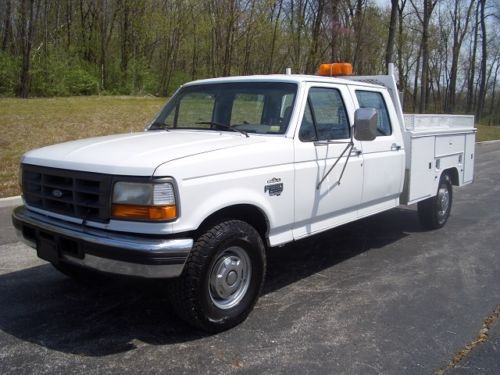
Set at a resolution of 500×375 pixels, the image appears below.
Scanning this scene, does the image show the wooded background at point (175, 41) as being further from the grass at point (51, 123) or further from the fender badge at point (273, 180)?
the fender badge at point (273, 180)

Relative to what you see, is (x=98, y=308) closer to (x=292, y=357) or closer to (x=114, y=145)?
(x=114, y=145)

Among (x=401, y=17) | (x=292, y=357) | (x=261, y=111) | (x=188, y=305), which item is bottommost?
(x=292, y=357)

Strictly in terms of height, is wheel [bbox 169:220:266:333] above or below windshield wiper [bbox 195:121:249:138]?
below

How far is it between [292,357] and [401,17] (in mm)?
34649

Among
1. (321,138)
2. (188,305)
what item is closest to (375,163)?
(321,138)

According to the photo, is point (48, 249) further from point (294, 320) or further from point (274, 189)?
point (294, 320)

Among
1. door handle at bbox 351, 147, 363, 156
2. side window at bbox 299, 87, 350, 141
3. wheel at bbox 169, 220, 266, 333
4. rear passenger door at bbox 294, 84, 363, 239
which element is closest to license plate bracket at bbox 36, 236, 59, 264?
A: wheel at bbox 169, 220, 266, 333

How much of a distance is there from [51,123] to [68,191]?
10.8 m

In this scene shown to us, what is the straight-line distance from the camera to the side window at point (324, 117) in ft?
15.0

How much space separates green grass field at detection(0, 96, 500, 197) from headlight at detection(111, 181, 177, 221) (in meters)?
5.79

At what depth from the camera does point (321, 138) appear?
15.3 ft

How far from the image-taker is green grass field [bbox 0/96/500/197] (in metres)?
10.6

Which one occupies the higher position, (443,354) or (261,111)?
(261,111)

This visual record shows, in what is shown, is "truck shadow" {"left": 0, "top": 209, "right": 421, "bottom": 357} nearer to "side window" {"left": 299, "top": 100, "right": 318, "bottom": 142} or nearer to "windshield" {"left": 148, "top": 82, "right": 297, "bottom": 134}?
"side window" {"left": 299, "top": 100, "right": 318, "bottom": 142}
